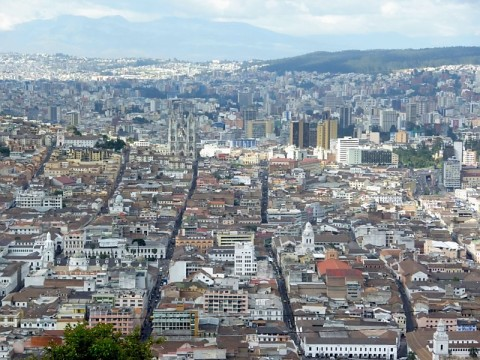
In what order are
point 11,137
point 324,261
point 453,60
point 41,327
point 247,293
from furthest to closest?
point 453,60 < point 11,137 < point 324,261 < point 247,293 < point 41,327

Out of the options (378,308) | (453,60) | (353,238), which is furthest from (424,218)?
(453,60)

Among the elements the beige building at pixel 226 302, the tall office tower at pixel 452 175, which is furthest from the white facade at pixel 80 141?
the beige building at pixel 226 302

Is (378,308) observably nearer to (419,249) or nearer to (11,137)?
(419,249)

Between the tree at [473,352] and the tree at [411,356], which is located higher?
the tree at [473,352]

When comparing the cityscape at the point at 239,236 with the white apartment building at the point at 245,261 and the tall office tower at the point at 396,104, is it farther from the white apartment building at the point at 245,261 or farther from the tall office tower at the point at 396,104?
the tall office tower at the point at 396,104

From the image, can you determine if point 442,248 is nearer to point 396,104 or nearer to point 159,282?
point 159,282

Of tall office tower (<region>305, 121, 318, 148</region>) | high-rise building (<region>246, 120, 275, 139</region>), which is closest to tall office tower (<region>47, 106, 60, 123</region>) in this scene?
high-rise building (<region>246, 120, 275, 139</region>)
